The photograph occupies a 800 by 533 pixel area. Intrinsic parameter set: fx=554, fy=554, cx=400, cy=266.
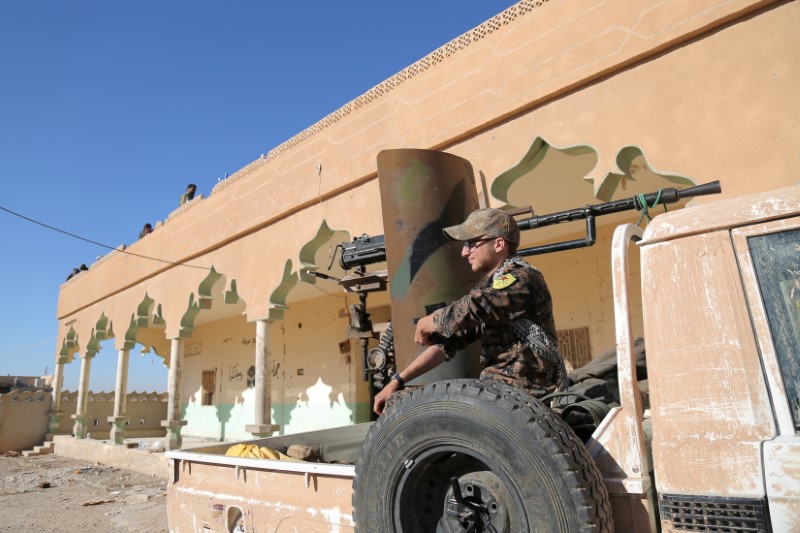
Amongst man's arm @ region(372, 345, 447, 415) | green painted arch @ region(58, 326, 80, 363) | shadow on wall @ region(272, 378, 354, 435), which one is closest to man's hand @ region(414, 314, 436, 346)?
man's arm @ region(372, 345, 447, 415)

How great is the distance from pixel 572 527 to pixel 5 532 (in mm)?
7424

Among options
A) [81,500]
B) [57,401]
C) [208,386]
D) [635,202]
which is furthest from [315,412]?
[635,202]

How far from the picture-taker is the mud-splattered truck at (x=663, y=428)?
1320mm

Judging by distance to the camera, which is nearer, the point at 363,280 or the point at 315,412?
the point at 363,280

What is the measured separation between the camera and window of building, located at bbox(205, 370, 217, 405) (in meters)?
16.0

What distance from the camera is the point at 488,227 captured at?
2.31 meters

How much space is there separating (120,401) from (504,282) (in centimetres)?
1342

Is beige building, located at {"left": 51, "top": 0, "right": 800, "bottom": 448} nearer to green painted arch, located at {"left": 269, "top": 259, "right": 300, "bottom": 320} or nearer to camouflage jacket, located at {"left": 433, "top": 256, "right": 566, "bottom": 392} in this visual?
green painted arch, located at {"left": 269, "top": 259, "right": 300, "bottom": 320}

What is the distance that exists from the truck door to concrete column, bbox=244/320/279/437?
7.81 m

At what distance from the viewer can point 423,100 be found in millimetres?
6707

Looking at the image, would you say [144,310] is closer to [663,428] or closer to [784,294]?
[663,428]

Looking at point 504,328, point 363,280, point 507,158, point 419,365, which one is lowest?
point 419,365

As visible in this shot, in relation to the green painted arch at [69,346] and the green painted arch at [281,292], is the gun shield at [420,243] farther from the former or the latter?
the green painted arch at [69,346]

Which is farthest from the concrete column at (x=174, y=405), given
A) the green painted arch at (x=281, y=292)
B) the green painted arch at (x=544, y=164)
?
the green painted arch at (x=544, y=164)
